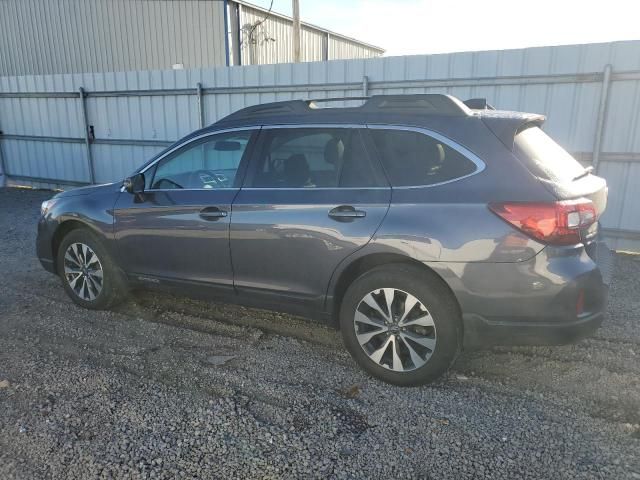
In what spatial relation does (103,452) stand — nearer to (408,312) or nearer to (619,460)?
(408,312)

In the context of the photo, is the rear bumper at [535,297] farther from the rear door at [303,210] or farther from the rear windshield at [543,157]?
the rear door at [303,210]

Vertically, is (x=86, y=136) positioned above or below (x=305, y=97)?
below

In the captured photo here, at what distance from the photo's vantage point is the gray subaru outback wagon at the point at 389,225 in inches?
107

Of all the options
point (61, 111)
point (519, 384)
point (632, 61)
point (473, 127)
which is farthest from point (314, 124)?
point (61, 111)

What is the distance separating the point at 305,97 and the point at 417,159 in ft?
18.1

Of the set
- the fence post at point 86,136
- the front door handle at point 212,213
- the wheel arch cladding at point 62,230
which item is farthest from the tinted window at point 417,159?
the fence post at point 86,136

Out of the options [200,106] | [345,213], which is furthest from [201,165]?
[200,106]

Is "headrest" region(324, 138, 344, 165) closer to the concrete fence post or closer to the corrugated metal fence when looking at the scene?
the corrugated metal fence

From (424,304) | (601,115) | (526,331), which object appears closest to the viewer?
(526,331)

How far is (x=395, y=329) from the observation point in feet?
10.1

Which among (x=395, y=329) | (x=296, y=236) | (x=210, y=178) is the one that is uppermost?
(x=210, y=178)

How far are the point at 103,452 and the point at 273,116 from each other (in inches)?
95.5

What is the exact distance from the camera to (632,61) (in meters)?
5.95

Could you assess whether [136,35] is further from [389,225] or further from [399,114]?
[389,225]
